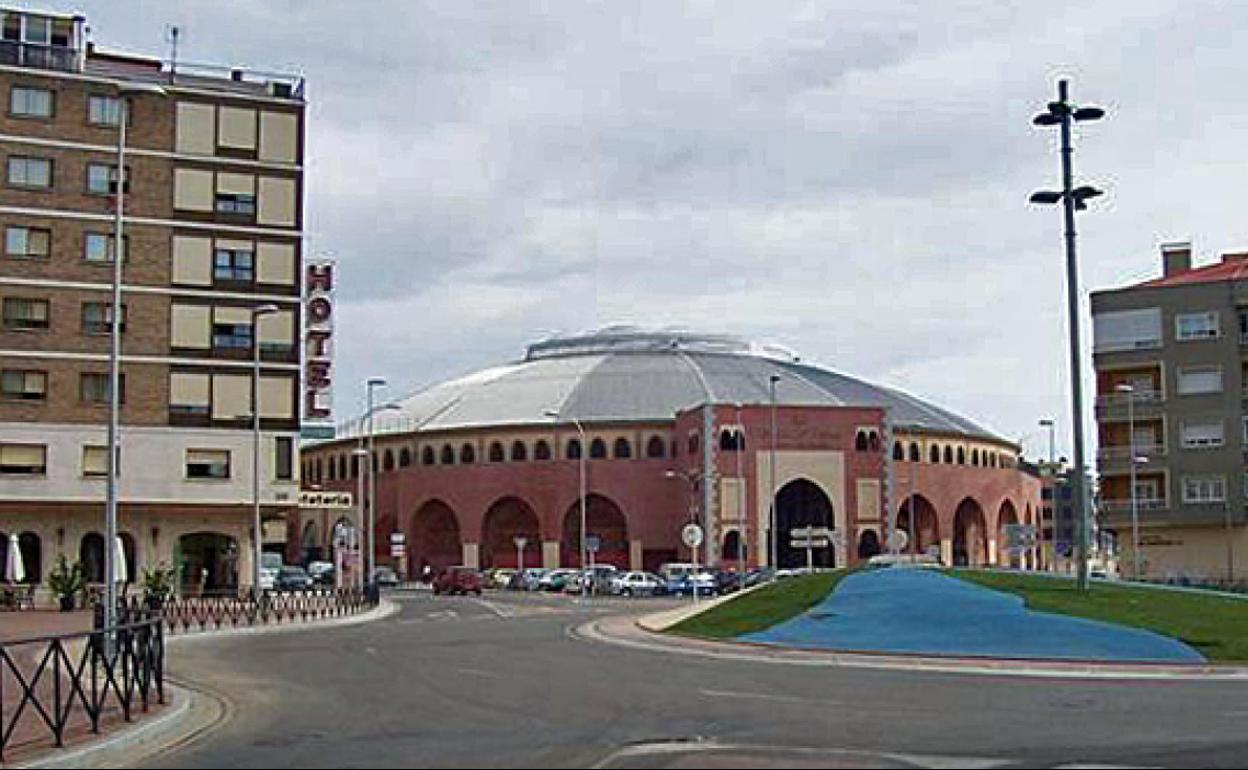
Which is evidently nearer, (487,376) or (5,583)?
(5,583)

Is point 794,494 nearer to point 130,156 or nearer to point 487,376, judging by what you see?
point 487,376

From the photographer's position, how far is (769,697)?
23.0m

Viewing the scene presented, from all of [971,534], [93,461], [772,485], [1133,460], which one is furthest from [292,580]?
[971,534]

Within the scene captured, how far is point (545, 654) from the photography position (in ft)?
110

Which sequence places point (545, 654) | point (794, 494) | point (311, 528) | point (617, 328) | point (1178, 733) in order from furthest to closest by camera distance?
point (617, 328)
point (311, 528)
point (794, 494)
point (545, 654)
point (1178, 733)

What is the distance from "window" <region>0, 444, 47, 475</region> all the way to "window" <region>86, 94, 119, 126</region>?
1271 centimetres

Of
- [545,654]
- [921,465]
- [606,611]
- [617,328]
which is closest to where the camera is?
[545,654]

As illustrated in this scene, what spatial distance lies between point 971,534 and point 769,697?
346 feet

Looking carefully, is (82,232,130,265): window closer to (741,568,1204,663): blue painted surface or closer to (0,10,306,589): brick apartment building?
(0,10,306,589): brick apartment building

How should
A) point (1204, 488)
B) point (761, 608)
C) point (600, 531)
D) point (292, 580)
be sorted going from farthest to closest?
point (600, 531)
point (292, 580)
point (1204, 488)
point (761, 608)

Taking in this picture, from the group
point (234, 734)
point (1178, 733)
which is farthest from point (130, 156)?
point (1178, 733)

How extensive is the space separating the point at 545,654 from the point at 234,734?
14.7 m

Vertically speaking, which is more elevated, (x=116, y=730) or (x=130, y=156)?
(x=130, y=156)

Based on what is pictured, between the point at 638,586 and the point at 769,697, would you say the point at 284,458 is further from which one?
the point at 769,697
